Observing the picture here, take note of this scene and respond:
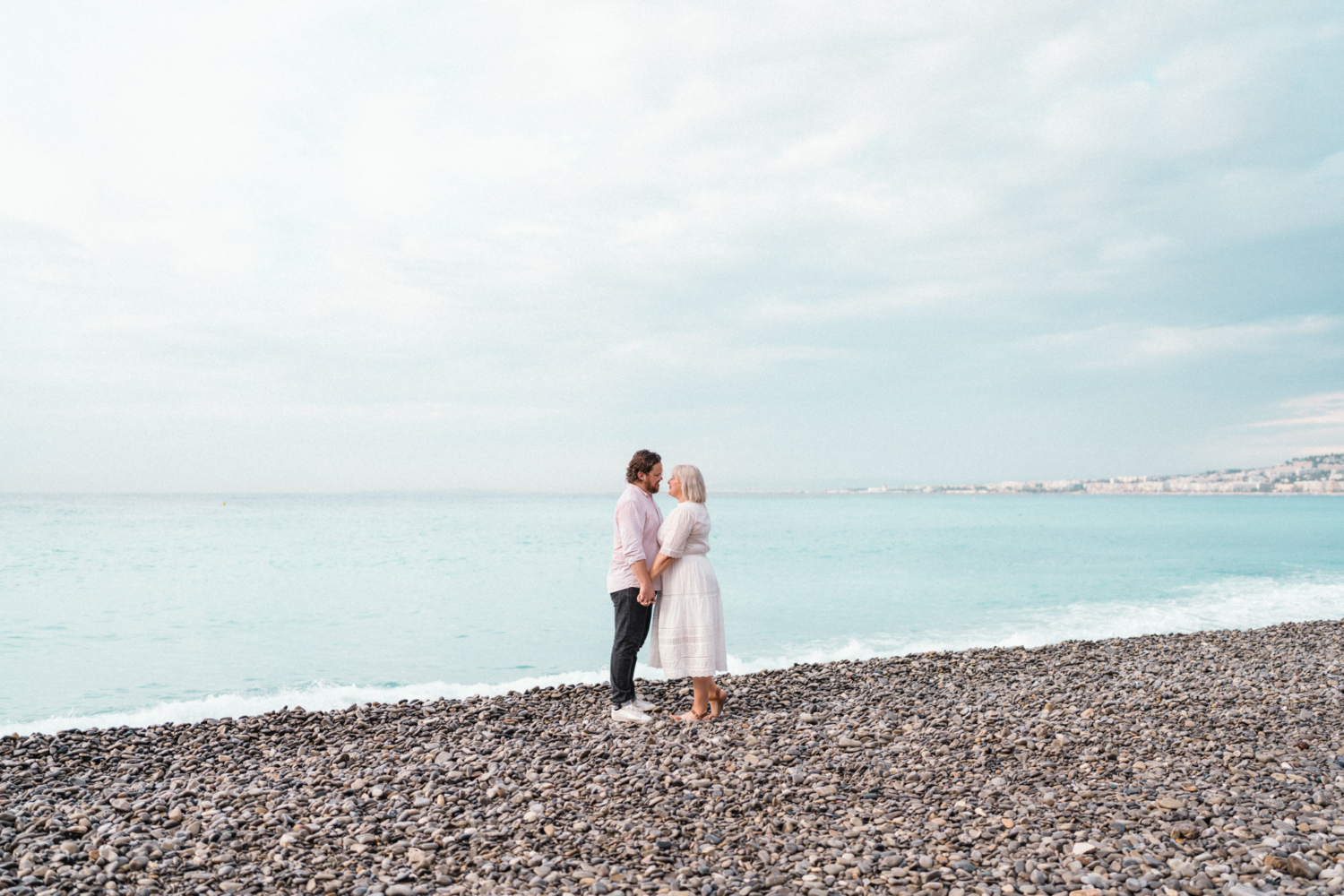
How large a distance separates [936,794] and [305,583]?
94.4 ft

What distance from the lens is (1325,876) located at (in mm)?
3922

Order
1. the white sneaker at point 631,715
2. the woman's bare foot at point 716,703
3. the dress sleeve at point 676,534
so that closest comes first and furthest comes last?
the dress sleeve at point 676,534 < the white sneaker at point 631,715 < the woman's bare foot at point 716,703

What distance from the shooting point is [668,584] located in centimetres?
723

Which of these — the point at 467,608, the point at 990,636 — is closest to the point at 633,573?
the point at 990,636

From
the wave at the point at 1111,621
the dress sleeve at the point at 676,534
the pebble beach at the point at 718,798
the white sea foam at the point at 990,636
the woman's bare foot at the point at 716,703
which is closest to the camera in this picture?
the pebble beach at the point at 718,798

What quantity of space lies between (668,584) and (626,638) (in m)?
0.64

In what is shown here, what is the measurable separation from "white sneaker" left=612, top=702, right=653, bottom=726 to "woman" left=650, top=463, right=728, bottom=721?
1.15 ft

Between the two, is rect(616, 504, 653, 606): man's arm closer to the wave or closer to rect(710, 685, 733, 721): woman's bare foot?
rect(710, 685, 733, 721): woman's bare foot

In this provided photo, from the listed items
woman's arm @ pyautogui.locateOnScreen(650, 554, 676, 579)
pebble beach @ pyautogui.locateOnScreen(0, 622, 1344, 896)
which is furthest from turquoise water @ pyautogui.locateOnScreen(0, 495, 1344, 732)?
woman's arm @ pyautogui.locateOnScreen(650, 554, 676, 579)

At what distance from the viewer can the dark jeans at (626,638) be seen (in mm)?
7258

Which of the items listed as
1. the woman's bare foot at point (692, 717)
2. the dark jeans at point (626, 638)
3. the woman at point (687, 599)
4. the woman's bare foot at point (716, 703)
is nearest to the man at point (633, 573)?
the dark jeans at point (626, 638)

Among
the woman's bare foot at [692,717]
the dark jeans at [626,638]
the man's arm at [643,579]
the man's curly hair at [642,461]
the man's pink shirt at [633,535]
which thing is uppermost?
the man's curly hair at [642,461]

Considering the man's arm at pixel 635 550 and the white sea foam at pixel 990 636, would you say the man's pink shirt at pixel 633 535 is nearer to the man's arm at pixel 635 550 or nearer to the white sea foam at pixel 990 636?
the man's arm at pixel 635 550

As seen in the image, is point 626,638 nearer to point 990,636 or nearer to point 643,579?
point 643,579
